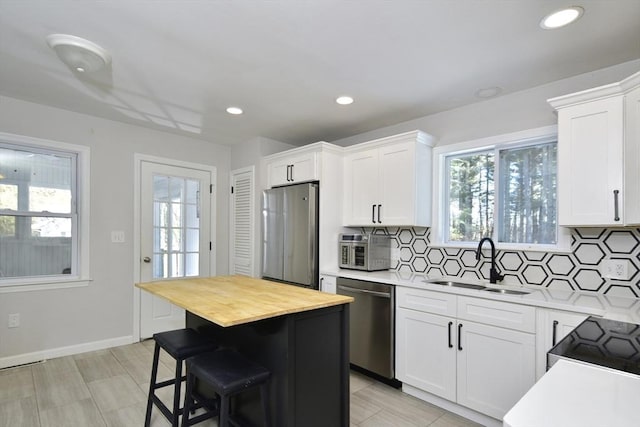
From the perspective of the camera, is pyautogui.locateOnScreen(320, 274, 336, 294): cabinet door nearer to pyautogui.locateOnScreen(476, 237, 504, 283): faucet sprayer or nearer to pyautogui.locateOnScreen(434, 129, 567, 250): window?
pyautogui.locateOnScreen(434, 129, 567, 250): window

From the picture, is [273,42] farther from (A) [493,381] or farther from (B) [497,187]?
(A) [493,381]

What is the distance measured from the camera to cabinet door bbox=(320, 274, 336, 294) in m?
3.26

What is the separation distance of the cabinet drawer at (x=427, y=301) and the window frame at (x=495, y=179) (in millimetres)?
674

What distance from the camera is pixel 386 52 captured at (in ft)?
7.20

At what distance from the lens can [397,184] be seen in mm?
3174

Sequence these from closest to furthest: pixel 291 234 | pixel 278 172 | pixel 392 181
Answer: pixel 392 181 → pixel 291 234 → pixel 278 172

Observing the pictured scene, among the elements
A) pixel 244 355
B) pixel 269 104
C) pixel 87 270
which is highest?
pixel 269 104

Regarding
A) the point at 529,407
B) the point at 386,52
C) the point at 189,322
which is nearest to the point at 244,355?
the point at 189,322

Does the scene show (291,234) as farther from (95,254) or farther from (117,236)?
Result: (95,254)

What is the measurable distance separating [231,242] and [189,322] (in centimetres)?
205

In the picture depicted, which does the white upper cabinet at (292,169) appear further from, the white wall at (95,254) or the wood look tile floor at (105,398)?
the wood look tile floor at (105,398)

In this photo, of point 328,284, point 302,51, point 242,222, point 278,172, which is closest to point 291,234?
point 328,284

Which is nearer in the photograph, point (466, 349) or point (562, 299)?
point (562, 299)

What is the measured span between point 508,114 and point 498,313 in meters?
1.64
